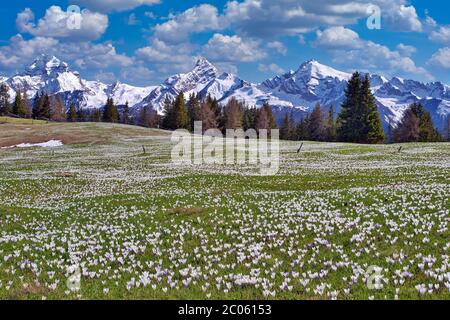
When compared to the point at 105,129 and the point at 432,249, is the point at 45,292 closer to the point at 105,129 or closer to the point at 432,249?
the point at 432,249

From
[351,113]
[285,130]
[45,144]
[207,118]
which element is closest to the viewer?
[45,144]

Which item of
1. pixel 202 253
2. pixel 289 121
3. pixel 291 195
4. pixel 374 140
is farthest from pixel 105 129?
pixel 202 253

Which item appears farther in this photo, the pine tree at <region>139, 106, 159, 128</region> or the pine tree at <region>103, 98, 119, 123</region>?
the pine tree at <region>139, 106, 159, 128</region>

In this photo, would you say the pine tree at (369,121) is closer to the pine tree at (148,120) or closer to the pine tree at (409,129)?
the pine tree at (409,129)

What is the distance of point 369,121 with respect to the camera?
107500 millimetres

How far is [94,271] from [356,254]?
22.7 ft

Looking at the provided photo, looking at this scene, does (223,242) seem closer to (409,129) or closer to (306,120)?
(409,129)

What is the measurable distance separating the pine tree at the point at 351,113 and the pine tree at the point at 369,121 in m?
1.29

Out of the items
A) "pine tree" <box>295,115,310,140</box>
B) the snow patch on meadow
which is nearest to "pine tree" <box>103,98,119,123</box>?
"pine tree" <box>295,115,310,140</box>

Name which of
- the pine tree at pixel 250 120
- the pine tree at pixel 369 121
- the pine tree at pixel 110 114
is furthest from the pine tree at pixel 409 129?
the pine tree at pixel 110 114

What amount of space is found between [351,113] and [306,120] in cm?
4851

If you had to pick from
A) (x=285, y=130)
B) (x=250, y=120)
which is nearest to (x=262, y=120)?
(x=250, y=120)

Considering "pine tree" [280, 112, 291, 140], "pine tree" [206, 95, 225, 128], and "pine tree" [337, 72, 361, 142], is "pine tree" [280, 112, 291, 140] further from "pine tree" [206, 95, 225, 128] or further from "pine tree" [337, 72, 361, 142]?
"pine tree" [337, 72, 361, 142]

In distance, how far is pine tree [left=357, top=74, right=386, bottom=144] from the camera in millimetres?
107312
